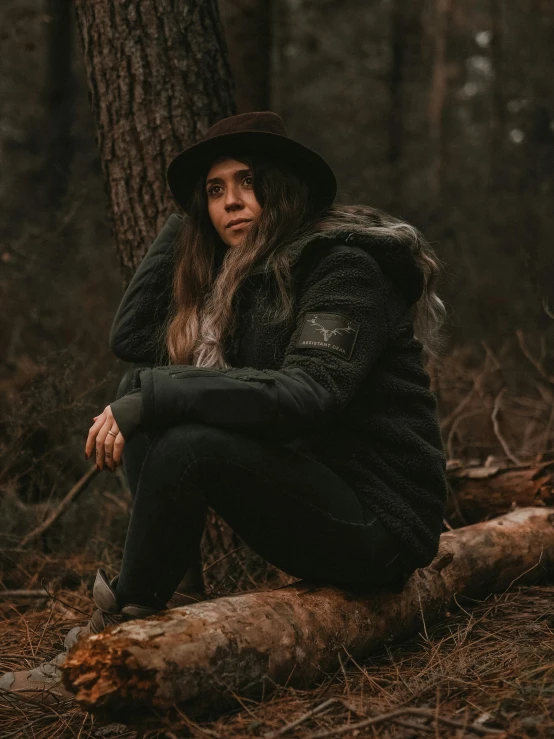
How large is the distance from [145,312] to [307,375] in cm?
117

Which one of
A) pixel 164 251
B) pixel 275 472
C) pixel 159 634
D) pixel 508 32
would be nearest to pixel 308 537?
pixel 275 472

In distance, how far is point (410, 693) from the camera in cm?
238

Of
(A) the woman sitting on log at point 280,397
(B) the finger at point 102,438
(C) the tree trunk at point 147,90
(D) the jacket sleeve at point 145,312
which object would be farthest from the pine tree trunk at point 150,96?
(B) the finger at point 102,438

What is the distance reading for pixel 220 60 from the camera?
3943 millimetres

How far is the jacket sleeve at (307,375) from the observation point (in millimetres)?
2420

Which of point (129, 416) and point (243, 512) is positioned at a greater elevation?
point (129, 416)

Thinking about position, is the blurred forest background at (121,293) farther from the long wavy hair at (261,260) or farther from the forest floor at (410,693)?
the long wavy hair at (261,260)

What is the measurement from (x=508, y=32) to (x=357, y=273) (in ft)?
54.2

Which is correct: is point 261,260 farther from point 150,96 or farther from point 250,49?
point 250,49

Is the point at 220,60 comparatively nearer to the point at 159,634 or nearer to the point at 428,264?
the point at 428,264

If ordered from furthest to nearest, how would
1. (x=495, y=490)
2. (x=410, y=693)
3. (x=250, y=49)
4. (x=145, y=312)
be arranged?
(x=250, y=49) → (x=495, y=490) → (x=145, y=312) → (x=410, y=693)

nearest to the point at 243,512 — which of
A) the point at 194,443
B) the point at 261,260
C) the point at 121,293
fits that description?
the point at 194,443

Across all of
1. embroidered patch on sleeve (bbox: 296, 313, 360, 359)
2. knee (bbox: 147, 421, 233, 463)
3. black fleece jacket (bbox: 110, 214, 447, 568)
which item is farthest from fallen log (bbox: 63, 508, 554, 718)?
embroidered patch on sleeve (bbox: 296, 313, 360, 359)

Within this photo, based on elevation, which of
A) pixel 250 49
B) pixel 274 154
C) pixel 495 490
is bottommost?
pixel 495 490
